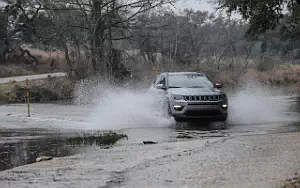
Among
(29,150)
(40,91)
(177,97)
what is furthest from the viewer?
(40,91)

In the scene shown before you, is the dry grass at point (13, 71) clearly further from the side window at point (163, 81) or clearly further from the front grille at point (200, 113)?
the front grille at point (200, 113)

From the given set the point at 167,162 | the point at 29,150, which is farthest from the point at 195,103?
the point at 167,162

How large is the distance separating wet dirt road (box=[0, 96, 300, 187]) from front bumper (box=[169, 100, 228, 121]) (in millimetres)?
936

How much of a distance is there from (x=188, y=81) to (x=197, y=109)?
5.71ft

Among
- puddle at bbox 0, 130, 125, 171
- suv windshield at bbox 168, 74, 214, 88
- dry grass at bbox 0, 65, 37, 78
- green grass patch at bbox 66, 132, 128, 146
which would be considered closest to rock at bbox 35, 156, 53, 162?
puddle at bbox 0, 130, 125, 171

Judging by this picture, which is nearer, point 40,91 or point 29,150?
point 29,150

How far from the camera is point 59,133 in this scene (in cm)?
1558

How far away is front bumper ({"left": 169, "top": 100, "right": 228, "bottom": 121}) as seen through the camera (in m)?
16.0

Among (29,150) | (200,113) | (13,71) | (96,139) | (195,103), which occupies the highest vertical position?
(13,71)

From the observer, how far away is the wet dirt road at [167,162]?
816 centimetres

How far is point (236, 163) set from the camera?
364 inches

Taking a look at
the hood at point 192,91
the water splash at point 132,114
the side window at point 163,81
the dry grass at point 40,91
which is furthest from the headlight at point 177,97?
the dry grass at point 40,91

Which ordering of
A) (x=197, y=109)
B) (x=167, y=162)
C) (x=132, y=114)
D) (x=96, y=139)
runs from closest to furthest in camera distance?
(x=167, y=162), (x=96, y=139), (x=197, y=109), (x=132, y=114)

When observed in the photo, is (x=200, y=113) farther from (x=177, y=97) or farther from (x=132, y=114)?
(x=132, y=114)
